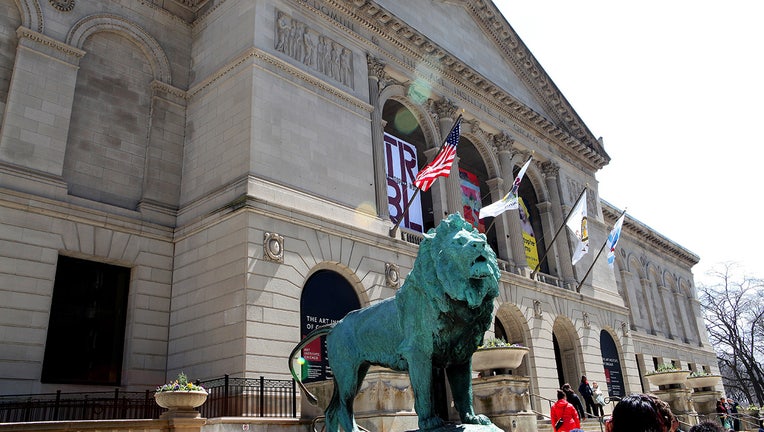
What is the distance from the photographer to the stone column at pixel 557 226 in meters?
34.6

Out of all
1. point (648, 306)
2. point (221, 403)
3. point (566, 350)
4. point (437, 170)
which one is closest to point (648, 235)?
point (648, 306)

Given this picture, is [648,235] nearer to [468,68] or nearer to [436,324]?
[468,68]

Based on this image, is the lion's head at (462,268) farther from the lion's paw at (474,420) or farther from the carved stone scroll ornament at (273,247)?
the carved stone scroll ornament at (273,247)

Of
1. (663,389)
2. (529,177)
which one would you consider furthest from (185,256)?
(529,177)

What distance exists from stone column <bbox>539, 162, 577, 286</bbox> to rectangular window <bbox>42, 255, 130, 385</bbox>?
23.6 meters

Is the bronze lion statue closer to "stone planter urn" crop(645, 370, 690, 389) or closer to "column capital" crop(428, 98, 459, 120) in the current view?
"stone planter urn" crop(645, 370, 690, 389)

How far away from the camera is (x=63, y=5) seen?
800 inches

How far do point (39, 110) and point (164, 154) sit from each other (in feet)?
14.1

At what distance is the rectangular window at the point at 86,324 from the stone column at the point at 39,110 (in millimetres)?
2657

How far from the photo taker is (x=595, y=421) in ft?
71.4

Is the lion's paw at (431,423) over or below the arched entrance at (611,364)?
below

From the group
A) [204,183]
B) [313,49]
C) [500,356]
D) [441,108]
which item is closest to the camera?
[500,356]

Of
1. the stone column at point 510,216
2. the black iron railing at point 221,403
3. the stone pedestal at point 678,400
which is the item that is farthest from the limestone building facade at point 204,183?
the stone pedestal at point 678,400

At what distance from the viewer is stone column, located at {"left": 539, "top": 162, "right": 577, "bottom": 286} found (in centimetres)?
3462
